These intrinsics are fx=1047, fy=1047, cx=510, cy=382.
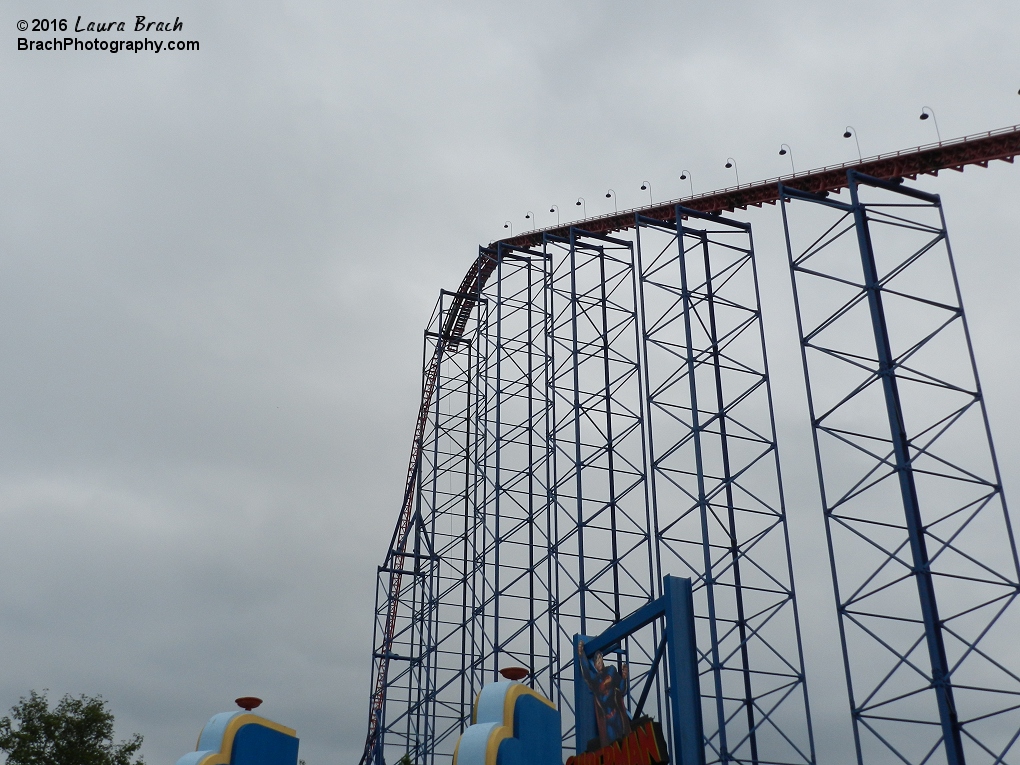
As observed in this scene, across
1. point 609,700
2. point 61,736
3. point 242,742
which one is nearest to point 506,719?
point 609,700

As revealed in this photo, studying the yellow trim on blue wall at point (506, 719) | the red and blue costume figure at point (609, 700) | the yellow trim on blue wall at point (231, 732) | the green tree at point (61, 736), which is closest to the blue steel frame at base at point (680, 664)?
the red and blue costume figure at point (609, 700)

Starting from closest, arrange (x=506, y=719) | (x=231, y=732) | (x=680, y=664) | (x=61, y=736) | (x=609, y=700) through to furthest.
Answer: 1. (x=680, y=664)
2. (x=609, y=700)
3. (x=506, y=719)
4. (x=231, y=732)
5. (x=61, y=736)

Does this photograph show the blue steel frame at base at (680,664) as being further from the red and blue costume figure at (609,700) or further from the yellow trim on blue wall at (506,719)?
the yellow trim on blue wall at (506,719)

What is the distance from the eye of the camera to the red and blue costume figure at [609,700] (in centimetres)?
1114

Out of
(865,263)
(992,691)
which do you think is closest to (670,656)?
(992,691)

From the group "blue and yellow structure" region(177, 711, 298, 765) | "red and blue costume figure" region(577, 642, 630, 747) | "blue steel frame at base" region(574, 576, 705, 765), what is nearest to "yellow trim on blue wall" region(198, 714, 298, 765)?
"blue and yellow structure" region(177, 711, 298, 765)

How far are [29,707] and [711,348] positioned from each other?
18704 millimetres

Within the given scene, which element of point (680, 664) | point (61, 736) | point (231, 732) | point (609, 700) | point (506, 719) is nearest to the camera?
point (680, 664)

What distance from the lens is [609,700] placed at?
1150cm

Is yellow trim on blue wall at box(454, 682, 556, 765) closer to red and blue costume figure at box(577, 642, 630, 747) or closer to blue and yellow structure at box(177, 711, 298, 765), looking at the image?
blue and yellow structure at box(177, 711, 298, 765)

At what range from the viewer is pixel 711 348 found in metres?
19.6

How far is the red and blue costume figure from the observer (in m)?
11.1

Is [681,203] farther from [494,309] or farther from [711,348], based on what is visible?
[494,309]

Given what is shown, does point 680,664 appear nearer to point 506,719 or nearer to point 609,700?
point 609,700
